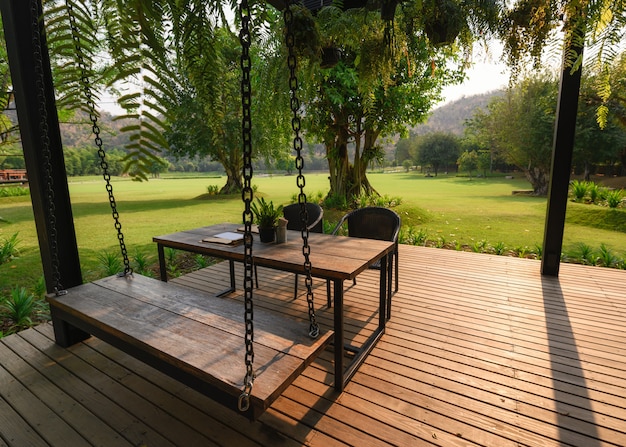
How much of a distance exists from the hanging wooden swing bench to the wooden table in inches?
12.7

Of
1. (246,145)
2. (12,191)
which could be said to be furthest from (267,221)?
(12,191)

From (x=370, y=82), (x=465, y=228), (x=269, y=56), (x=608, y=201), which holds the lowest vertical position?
(x=465, y=228)

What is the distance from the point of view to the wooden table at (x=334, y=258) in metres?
1.81

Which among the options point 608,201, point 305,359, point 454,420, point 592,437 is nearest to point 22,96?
point 305,359

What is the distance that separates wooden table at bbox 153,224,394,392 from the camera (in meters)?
1.81

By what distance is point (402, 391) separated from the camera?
182cm

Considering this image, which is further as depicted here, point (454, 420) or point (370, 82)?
point (370, 82)

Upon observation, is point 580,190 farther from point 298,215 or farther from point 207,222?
point 207,222

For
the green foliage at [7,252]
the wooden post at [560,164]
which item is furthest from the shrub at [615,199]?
the green foliage at [7,252]

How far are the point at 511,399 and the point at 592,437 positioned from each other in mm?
334

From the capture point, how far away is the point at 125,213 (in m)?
10.8

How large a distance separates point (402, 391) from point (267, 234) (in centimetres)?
142

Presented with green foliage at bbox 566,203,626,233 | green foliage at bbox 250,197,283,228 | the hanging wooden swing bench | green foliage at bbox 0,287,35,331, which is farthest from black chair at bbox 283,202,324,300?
green foliage at bbox 566,203,626,233

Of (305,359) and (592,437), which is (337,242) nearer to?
(305,359)
